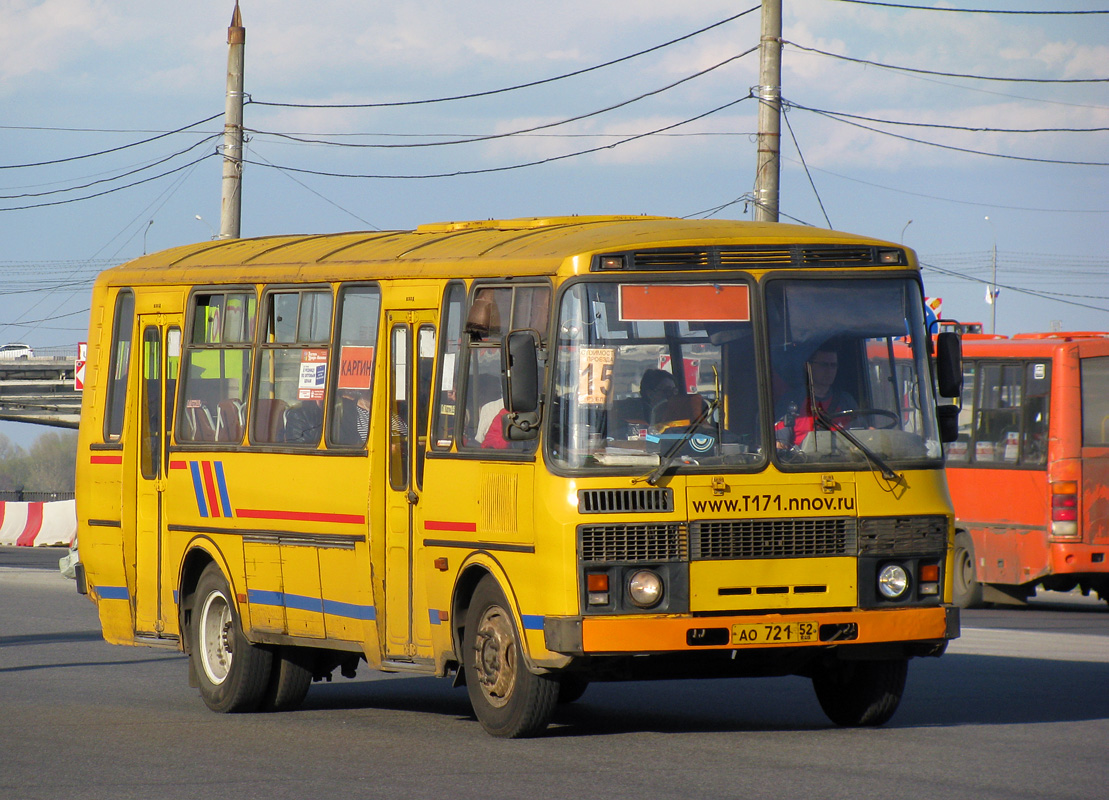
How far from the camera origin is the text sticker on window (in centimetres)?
927

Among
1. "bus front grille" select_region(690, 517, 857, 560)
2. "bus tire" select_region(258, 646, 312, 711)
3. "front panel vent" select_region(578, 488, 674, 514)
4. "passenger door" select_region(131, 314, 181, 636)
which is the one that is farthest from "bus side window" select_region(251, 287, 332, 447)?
"bus front grille" select_region(690, 517, 857, 560)

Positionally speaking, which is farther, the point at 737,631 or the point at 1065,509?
the point at 1065,509

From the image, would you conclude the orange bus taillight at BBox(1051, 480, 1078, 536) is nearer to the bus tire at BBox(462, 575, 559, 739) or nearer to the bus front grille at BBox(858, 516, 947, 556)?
the bus front grille at BBox(858, 516, 947, 556)

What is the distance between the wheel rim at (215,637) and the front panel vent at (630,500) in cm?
390

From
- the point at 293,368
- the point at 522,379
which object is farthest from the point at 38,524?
the point at 522,379

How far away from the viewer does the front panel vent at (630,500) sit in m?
9.11

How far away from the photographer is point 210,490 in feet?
39.8

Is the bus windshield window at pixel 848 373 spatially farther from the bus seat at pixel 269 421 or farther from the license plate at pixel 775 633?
the bus seat at pixel 269 421

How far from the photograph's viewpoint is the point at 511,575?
9.54 meters

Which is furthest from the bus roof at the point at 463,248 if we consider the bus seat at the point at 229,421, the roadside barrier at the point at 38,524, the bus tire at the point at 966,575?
the roadside barrier at the point at 38,524

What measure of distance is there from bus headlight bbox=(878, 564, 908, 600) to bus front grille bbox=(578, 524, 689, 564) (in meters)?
1.13

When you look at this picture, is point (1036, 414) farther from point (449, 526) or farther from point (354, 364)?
point (449, 526)

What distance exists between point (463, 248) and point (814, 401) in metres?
2.42

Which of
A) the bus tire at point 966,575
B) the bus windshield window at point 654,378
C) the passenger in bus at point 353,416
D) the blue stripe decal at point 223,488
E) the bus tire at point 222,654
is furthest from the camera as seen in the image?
the bus tire at point 966,575
